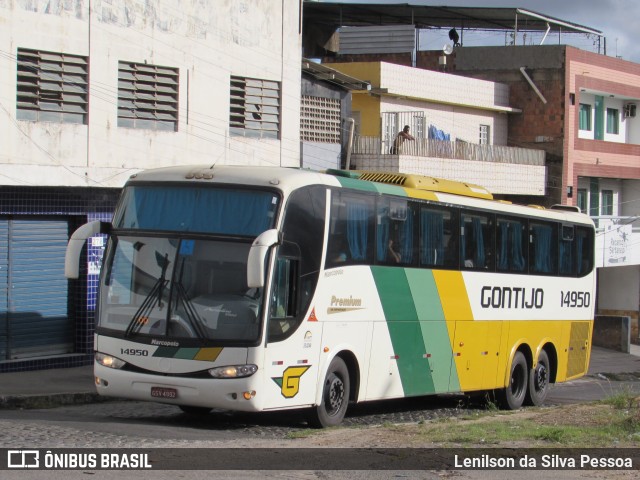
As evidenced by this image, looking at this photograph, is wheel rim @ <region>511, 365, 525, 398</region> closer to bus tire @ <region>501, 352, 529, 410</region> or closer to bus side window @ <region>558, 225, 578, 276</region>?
bus tire @ <region>501, 352, 529, 410</region>

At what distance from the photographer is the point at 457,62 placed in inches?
1548

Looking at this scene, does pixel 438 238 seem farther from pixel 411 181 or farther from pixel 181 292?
pixel 181 292

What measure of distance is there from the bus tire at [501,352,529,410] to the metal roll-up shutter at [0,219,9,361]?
8.86 meters

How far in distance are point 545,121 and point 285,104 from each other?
15919 millimetres

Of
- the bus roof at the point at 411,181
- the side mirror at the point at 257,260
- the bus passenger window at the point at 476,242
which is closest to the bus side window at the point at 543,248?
the bus passenger window at the point at 476,242

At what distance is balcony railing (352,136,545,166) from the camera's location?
3052 centimetres

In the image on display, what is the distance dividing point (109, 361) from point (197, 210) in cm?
206

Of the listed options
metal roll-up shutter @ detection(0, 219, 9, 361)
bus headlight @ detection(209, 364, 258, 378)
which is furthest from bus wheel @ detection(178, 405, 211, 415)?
metal roll-up shutter @ detection(0, 219, 9, 361)


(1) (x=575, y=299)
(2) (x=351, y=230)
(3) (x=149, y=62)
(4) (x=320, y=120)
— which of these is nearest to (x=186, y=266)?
(2) (x=351, y=230)

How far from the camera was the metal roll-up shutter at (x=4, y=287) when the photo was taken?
729 inches

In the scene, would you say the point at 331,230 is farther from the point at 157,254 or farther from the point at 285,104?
the point at 285,104

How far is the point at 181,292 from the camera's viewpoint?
11914 millimetres

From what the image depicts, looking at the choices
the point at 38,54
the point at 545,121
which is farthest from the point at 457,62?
the point at 38,54

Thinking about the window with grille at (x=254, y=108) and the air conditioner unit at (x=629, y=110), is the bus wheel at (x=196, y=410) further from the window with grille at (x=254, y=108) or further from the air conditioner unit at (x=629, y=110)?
the air conditioner unit at (x=629, y=110)
